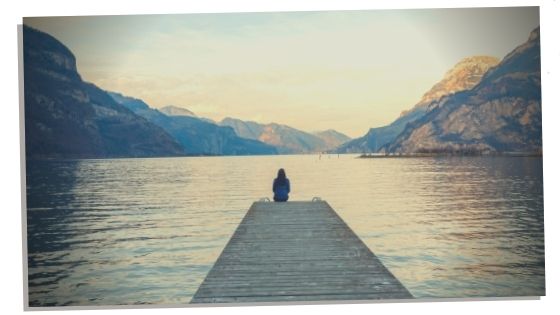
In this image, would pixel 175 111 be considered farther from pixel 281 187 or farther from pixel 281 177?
pixel 281 187

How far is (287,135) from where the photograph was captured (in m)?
18.2

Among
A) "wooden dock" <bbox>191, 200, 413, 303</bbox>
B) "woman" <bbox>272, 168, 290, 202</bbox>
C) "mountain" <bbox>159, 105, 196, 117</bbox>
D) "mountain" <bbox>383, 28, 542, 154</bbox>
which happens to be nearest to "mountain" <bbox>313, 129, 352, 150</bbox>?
"woman" <bbox>272, 168, 290, 202</bbox>

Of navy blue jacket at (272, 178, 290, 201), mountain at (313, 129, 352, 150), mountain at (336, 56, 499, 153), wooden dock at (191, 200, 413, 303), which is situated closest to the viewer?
wooden dock at (191, 200, 413, 303)

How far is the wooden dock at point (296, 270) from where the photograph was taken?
26.1 ft

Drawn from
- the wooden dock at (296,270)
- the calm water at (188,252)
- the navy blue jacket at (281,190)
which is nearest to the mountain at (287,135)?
the navy blue jacket at (281,190)

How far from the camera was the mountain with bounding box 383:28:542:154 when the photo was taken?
411 inches

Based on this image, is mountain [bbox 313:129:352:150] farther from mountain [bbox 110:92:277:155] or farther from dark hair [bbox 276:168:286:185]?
mountain [bbox 110:92:277:155]

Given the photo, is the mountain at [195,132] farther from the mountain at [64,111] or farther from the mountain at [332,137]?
the mountain at [332,137]

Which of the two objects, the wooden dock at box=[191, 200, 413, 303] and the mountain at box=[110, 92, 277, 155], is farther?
the mountain at box=[110, 92, 277, 155]

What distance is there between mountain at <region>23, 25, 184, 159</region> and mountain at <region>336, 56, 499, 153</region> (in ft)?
20.3

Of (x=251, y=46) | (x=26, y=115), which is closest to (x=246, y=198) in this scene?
(x=251, y=46)

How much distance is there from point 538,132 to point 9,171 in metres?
9.11

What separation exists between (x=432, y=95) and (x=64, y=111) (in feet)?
27.2

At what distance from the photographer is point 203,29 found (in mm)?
11086
